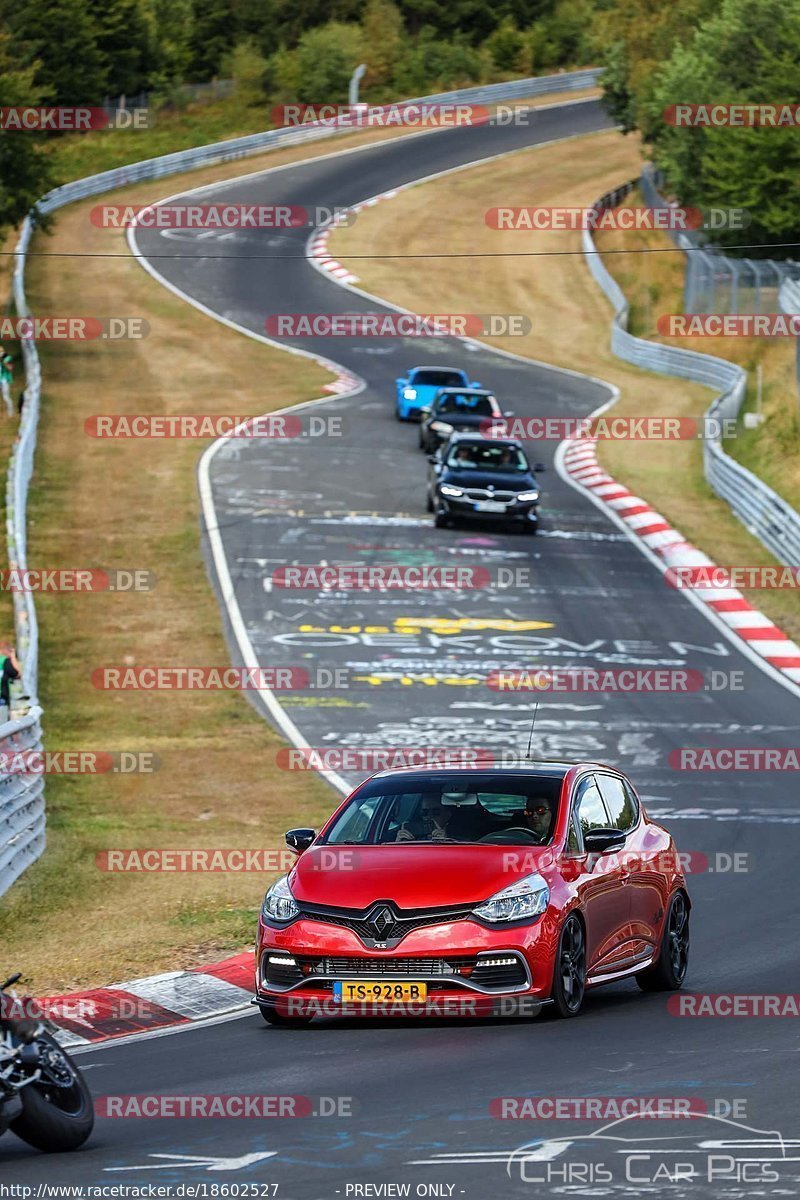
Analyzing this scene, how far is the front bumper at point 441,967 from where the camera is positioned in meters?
10.5

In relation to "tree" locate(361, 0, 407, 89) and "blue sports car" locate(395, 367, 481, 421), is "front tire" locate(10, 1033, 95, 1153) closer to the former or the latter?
"blue sports car" locate(395, 367, 481, 421)

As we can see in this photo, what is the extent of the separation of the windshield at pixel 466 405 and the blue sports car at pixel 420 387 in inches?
92.3

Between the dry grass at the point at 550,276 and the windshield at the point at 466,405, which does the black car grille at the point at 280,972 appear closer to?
the dry grass at the point at 550,276

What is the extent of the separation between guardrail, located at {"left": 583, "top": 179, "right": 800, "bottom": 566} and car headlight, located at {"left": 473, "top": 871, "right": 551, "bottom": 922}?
22.1 meters

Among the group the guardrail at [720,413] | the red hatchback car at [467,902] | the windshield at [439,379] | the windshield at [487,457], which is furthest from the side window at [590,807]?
the windshield at [439,379]

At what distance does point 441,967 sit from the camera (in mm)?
10508

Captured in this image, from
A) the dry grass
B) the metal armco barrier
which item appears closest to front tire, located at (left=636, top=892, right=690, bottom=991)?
the metal armco barrier

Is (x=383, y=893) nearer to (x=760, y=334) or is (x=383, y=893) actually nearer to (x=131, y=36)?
(x=760, y=334)

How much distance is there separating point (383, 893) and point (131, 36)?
8245cm

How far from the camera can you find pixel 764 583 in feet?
105

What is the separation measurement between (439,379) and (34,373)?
9.10 m

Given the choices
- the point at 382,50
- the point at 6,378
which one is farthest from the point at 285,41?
the point at 6,378

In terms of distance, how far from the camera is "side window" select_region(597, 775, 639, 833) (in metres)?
12.2

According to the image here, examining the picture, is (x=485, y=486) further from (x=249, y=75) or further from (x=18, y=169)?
(x=249, y=75)
